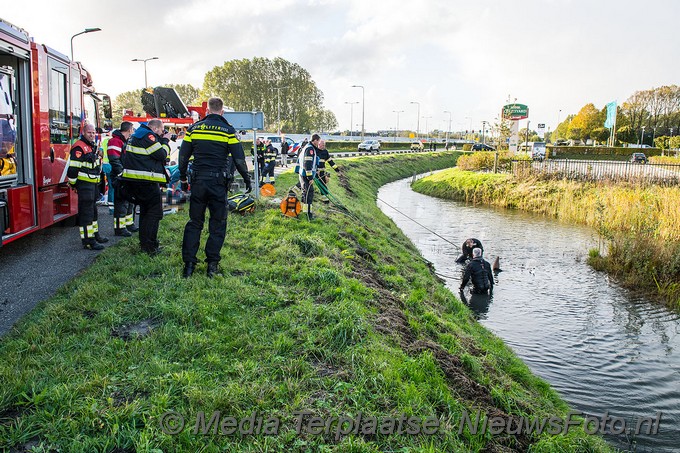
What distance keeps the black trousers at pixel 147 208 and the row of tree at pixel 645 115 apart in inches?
3433

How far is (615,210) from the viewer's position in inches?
648

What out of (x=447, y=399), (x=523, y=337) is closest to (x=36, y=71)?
(x=447, y=399)

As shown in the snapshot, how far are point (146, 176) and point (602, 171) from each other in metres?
21.8

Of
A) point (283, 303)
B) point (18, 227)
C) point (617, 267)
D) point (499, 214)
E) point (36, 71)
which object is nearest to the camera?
point (283, 303)

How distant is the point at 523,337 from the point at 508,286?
9.95ft

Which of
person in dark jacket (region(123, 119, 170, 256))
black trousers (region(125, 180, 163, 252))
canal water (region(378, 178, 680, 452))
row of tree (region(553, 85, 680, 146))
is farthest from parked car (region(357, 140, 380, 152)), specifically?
row of tree (region(553, 85, 680, 146))

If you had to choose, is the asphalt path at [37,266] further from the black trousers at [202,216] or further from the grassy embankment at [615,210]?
the grassy embankment at [615,210]

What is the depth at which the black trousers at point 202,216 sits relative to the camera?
570 centimetres

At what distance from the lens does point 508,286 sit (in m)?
11.2

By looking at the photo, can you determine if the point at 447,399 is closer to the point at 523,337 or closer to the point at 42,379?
the point at 42,379

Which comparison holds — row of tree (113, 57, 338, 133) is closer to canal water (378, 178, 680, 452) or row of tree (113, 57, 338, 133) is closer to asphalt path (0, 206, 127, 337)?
canal water (378, 178, 680, 452)

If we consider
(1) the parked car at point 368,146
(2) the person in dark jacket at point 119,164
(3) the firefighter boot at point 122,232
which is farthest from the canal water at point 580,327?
(1) the parked car at point 368,146

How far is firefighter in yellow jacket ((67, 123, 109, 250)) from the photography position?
7.18 m

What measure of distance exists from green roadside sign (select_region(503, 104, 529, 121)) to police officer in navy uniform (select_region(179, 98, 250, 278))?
30.3 m
